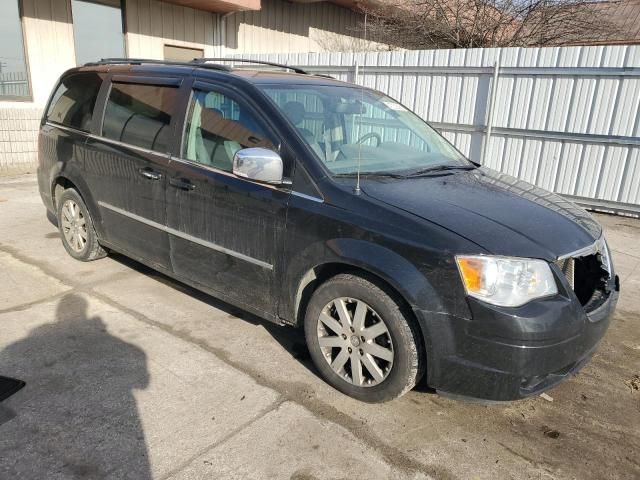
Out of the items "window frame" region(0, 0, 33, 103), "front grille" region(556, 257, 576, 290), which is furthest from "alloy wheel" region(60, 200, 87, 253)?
"window frame" region(0, 0, 33, 103)

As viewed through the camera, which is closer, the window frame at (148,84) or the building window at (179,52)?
the window frame at (148,84)

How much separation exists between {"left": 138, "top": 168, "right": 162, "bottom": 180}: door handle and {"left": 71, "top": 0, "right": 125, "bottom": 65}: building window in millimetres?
7925

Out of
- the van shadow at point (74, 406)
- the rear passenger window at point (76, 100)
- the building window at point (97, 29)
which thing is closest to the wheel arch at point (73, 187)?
the rear passenger window at point (76, 100)

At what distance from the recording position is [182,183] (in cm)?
347

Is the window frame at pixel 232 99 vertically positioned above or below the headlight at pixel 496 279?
above

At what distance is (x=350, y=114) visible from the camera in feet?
11.7

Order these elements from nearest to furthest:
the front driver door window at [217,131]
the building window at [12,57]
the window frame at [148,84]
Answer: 1. the front driver door window at [217,131]
2. the window frame at [148,84]
3. the building window at [12,57]

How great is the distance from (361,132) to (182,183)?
1293mm

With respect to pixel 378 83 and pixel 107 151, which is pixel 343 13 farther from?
pixel 107 151

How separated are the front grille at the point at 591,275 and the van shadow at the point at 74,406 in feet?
7.91

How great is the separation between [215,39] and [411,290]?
12.1 m

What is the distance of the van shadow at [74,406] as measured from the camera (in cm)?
232

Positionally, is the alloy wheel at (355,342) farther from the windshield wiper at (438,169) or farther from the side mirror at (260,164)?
the windshield wiper at (438,169)

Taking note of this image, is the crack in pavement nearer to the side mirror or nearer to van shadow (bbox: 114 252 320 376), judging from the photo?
van shadow (bbox: 114 252 320 376)
